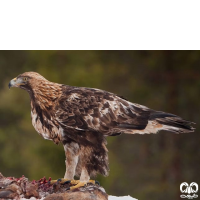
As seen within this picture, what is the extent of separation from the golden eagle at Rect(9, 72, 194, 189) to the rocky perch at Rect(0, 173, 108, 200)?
7.2 inches

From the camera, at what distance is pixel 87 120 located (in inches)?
211

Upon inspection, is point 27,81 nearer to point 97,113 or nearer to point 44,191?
point 97,113

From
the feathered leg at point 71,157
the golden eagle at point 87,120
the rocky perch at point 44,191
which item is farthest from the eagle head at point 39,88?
the rocky perch at point 44,191

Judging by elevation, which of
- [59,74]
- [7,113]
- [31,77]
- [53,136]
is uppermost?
[59,74]

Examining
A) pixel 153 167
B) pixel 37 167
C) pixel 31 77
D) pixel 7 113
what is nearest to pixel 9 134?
pixel 7 113

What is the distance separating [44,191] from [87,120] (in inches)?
38.8

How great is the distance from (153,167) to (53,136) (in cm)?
641

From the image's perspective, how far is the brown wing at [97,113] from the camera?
5.38 metres

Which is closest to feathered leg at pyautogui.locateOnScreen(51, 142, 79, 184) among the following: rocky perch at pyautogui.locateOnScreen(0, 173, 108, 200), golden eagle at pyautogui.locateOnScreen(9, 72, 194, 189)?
golden eagle at pyautogui.locateOnScreen(9, 72, 194, 189)

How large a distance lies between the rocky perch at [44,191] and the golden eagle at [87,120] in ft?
0.60

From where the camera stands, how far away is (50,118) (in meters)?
5.51

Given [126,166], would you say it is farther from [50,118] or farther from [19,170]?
[50,118]

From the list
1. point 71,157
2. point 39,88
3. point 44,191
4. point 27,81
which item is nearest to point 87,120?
point 71,157

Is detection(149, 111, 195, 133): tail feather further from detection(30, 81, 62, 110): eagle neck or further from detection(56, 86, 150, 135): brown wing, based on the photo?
detection(30, 81, 62, 110): eagle neck
